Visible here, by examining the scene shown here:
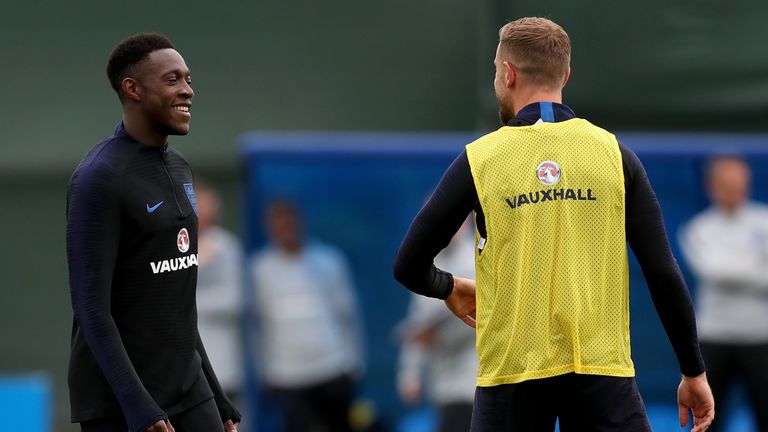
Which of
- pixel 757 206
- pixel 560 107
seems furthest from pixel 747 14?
pixel 560 107

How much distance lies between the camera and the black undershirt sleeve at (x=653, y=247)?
4047 mm

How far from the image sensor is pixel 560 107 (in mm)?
4125

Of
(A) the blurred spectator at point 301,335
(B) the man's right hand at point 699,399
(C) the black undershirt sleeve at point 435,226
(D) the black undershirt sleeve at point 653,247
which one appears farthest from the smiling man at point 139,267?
(A) the blurred spectator at point 301,335

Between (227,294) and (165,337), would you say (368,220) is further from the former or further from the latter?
(165,337)

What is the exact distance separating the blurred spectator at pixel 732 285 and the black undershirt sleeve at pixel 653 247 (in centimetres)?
405

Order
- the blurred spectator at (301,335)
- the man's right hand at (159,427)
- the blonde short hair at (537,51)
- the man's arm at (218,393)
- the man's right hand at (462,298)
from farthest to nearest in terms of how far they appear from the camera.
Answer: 1. the blurred spectator at (301,335)
2. the man's arm at (218,393)
3. the man's right hand at (462,298)
4. the blonde short hair at (537,51)
5. the man's right hand at (159,427)

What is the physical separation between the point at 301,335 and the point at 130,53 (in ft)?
14.5

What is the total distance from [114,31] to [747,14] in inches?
191

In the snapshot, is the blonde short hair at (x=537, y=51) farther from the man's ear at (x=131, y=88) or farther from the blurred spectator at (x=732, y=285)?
the blurred spectator at (x=732, y=285)

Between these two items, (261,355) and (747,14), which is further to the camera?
(747,14)

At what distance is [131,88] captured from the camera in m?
4.25

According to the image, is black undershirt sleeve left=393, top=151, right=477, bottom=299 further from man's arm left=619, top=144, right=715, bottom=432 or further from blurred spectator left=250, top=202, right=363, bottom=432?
blurred spectator left=250, top=202, right=363, bottom=432

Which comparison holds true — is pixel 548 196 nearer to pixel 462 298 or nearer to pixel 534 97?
pixel 534 97

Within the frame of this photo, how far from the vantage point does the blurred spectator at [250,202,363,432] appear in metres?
8.52
